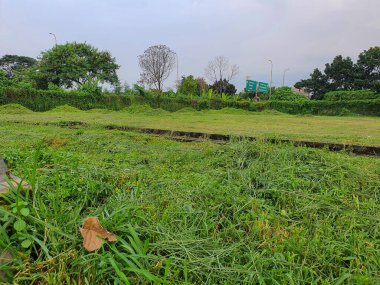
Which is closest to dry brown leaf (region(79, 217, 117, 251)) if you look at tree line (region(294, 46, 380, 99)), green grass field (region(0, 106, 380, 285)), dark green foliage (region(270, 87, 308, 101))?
green grass field (region(0, 106, 380, 285))

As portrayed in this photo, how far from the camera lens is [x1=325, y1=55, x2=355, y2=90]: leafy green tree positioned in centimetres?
3541

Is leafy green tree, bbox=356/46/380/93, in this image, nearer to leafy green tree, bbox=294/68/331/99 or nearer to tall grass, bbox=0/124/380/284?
leafy green tree, bbox=294/68/331/99

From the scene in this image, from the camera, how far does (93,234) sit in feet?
4.45

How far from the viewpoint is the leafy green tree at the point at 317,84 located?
122 ft

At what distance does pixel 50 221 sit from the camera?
4.69ft

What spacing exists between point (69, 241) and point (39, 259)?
122 mm

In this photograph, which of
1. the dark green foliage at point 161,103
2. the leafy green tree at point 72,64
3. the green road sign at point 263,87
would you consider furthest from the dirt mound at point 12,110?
the green road sign at point 263,87

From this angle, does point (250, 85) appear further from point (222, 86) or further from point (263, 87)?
point (222, 86)

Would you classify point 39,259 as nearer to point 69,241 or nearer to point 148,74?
point 69,241

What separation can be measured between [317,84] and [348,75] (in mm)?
3389

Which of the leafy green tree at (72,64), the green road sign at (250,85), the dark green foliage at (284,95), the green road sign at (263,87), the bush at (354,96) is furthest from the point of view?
the green road sign at (263,87)

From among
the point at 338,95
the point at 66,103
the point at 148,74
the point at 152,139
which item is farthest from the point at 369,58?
the point at 152,139

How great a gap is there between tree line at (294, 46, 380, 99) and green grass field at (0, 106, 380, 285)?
35277mm

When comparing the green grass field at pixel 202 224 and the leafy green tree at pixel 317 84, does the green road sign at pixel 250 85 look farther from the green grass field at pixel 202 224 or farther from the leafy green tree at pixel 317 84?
the green grass field at pixel 202 224
